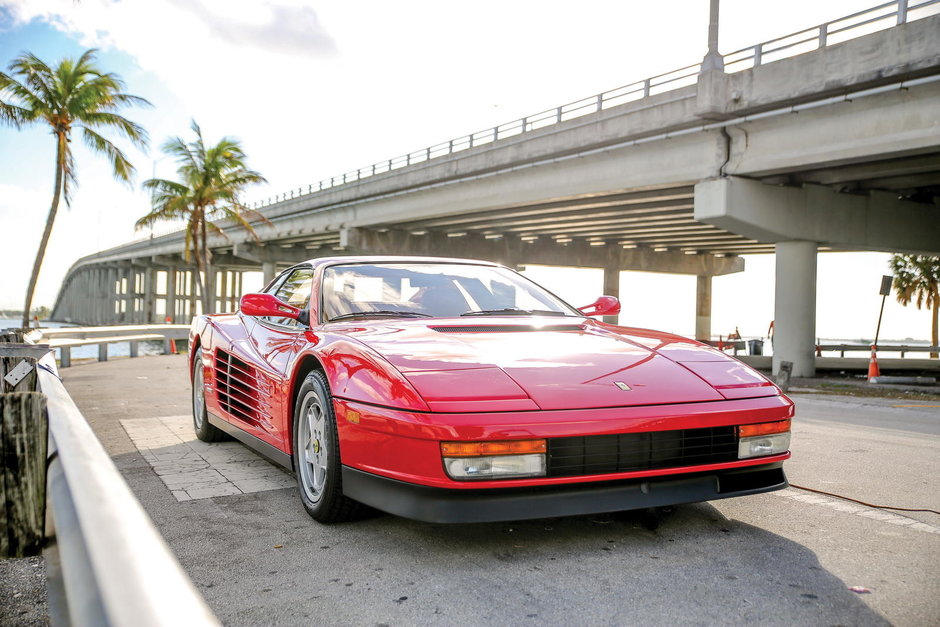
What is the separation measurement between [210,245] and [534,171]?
38026 mm

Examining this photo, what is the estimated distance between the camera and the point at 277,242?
51750 mm

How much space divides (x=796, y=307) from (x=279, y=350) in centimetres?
1830

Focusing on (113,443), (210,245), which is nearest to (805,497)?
(113,443)

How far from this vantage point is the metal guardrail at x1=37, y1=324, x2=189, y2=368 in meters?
14.6

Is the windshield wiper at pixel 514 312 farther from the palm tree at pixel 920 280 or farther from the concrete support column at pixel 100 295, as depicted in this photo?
the concrete support column at pixel 100 295

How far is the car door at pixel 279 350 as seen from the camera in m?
4.16

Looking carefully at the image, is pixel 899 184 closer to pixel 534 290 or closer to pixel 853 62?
pixel 853 62

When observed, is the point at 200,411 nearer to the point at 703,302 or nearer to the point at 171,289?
the point at 703,302

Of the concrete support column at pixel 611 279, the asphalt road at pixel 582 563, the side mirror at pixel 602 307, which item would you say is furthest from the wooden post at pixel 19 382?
the concrete support column at pixel 611 279

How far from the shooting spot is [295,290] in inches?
200

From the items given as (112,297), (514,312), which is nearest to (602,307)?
(514,312)

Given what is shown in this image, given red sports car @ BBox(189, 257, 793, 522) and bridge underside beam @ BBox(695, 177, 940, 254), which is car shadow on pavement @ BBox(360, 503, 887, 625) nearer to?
red sports car @ BBox(189, 257, 793, 522)

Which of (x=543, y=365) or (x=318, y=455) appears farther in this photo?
(x=318, y=455)

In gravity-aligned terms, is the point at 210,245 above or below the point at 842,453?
above
